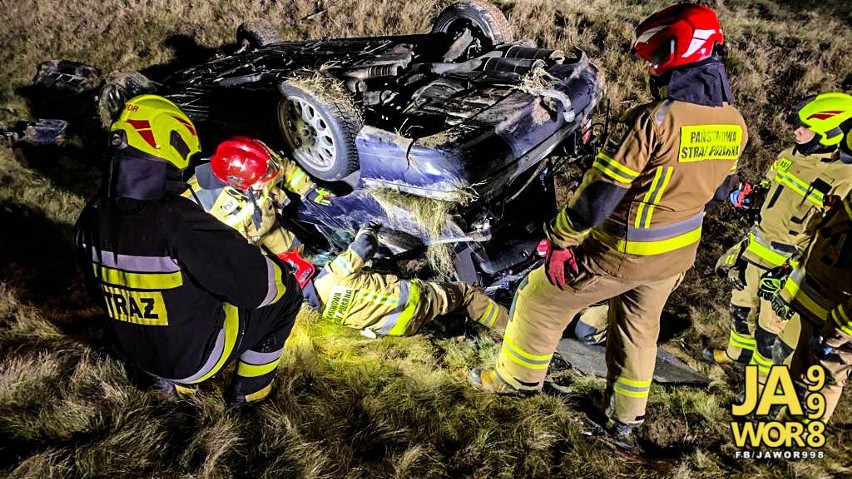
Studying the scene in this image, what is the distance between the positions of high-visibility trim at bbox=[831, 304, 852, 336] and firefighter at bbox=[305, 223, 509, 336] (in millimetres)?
1881

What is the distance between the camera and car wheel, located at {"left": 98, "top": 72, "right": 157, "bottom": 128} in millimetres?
4914

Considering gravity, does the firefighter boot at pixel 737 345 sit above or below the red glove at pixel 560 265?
below

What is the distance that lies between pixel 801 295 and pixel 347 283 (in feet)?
8.12

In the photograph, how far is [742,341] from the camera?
3.37m

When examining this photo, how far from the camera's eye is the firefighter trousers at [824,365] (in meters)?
2.42

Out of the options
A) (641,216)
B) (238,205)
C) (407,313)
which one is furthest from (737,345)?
(238,205)

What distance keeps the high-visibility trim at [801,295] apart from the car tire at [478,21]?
311cm

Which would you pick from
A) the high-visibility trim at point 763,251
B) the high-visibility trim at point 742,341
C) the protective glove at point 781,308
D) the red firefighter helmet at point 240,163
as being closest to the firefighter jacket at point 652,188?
the protective glove at point 781,308

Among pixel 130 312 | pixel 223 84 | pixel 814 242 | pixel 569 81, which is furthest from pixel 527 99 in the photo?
pixel 223 84

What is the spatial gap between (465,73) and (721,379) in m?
2.85

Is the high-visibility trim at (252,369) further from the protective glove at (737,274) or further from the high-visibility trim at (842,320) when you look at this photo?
the protective glove at (737,274)

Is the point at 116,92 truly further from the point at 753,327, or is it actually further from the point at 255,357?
the point at 753,327

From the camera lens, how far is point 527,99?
10.4 ft

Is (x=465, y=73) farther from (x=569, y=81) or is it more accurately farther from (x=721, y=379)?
(x=721, y=379)
